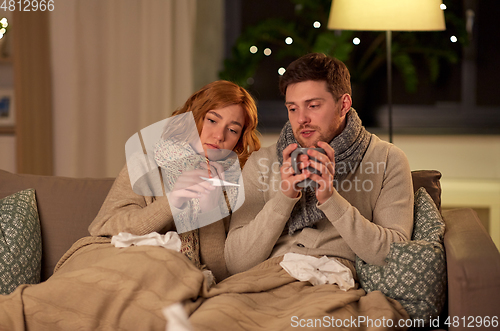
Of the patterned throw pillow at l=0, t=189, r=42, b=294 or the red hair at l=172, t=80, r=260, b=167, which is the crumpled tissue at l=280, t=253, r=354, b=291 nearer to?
the red hair at l=172, t=80, r=260, b=167

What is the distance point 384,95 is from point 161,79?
Result: 1.39m

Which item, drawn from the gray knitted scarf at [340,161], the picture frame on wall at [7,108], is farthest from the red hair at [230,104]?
the picture frame on wall at [7,108]

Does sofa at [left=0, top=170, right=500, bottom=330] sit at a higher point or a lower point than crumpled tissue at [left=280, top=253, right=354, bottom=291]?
higher

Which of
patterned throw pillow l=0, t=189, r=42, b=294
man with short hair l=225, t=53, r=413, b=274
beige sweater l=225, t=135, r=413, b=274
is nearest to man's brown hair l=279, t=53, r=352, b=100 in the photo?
man with short hair l=225, t=53, r=413, b=274

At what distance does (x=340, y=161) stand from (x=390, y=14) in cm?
98

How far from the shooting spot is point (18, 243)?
1.61 meters

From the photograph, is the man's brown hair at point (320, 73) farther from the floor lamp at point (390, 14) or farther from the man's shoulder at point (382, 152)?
the floor lamp at point (390, 14)

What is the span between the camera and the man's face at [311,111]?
1.51m

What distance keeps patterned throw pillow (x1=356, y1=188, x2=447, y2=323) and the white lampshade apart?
3.70 ft

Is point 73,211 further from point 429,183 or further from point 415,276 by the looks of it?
point 429,183

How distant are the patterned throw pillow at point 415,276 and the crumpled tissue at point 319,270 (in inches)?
2.3

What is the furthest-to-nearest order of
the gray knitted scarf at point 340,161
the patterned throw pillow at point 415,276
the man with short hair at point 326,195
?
1. the gray knitted scarf at point 340,161
2. the man with short hair at point 326,195
3. the patterned throw pillow at point 415,276

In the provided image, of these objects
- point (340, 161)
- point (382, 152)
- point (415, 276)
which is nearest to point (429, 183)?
point (382, 152)

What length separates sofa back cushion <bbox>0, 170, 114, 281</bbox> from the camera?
176 cm
